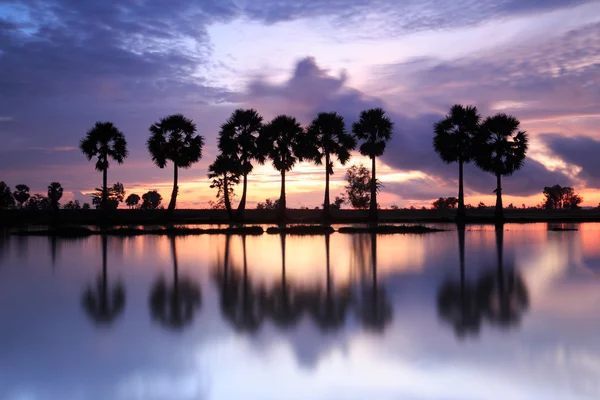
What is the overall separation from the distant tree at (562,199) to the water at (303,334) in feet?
401

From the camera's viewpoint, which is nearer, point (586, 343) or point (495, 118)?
point (586, 343)

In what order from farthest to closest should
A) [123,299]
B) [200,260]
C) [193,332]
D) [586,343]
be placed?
[200,260] → [123,299] → [193,332] → [586,343]

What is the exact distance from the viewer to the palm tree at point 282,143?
215 ft

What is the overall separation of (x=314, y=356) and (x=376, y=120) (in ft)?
196

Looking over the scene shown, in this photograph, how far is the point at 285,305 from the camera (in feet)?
38.1

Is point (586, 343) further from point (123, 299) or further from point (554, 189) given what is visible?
point (554, 189)

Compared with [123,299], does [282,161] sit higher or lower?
higher

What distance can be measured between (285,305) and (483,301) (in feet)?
12.8

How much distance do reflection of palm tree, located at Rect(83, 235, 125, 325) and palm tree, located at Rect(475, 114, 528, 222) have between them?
5366 centimetres

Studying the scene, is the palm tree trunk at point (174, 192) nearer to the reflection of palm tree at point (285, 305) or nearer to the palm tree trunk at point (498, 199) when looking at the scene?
the palm tree trunk at point (498, 199)

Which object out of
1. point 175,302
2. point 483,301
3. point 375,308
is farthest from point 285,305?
point 483,301

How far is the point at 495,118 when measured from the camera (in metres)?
64.2

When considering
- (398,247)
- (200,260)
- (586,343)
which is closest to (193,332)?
(586,343)

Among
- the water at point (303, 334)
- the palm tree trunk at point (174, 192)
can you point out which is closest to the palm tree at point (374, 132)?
the palm tree trunk at point (174, 192)
